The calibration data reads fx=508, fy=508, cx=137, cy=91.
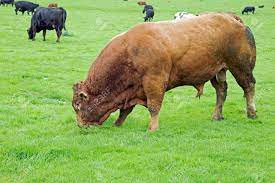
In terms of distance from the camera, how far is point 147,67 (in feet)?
34.9

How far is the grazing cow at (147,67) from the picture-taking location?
35.1 feet

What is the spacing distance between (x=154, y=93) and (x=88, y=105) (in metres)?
1.44

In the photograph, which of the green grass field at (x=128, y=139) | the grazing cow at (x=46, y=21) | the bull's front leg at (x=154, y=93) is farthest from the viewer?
the grazing cow at (x=46, y=21)

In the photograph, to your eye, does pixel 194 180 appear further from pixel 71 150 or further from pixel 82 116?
pixel 82 116

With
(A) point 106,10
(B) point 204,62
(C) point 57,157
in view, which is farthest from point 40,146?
(A) point 106,10

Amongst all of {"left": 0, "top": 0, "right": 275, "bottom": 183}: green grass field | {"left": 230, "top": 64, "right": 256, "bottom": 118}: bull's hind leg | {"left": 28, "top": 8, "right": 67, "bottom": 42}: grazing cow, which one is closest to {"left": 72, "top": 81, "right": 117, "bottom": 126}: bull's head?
{"left": 0, "top": 0, "right": 275, "bottom": 183}: green grass field

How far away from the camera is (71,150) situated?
9078mm

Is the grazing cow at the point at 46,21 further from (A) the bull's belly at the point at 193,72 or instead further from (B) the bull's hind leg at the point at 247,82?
(A) the bull's belly at the point at 193,72

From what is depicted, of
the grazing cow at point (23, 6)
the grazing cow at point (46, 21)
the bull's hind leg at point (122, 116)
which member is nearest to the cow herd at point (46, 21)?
the grazing cow at point (46, 21)

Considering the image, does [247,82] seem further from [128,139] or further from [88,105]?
[88,105]

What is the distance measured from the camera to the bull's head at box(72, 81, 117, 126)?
10.9 meters

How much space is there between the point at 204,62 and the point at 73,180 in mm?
4901

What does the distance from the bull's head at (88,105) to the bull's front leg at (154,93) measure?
0.85m

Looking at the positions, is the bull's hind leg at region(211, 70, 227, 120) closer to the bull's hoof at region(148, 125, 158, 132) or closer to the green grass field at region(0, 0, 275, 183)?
the green grass field at region(0, 0, 275, 183)
